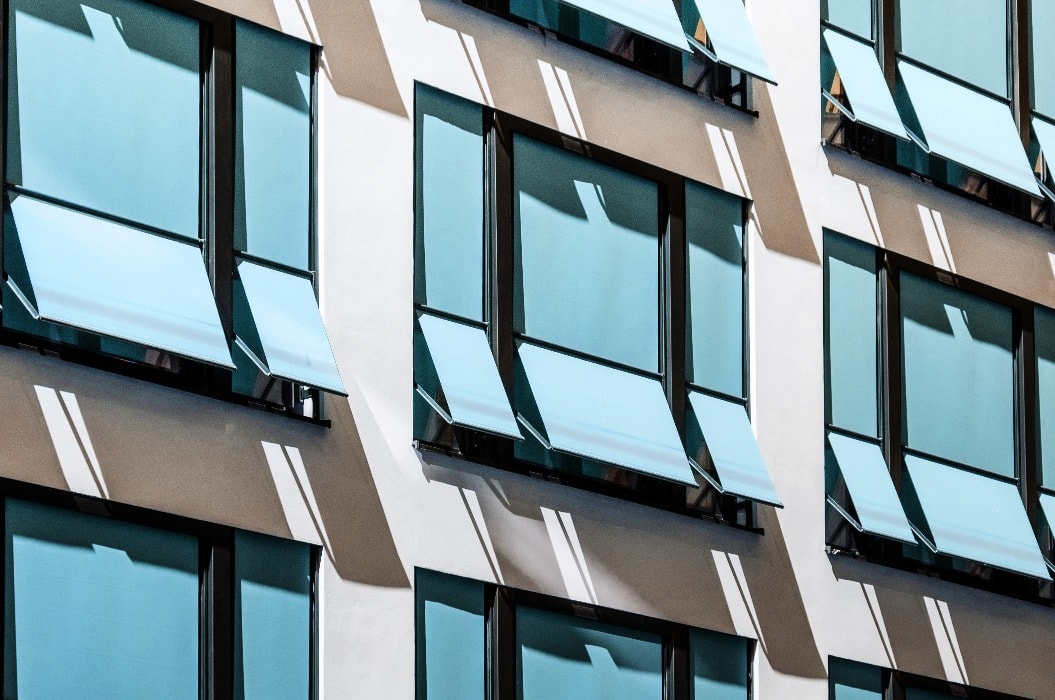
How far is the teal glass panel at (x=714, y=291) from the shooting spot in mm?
21828

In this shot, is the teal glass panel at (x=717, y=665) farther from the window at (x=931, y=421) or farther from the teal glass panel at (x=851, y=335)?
the teal glass panel at (x=851, y=335)

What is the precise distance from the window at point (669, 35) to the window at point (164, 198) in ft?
9.07

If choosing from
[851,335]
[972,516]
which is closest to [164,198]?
[851,335]

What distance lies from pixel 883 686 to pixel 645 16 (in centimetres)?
683

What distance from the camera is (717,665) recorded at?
2119cm

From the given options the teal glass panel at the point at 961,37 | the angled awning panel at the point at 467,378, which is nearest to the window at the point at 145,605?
the angled awning panel at the point at 467,378

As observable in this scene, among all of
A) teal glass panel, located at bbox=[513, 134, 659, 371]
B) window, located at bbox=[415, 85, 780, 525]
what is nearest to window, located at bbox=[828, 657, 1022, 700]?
window, located at bbox=[415, 85, 780, 525]

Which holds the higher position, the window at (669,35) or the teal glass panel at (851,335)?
the window at (669,35)

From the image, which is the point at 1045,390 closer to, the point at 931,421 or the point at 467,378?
the point at 931,421

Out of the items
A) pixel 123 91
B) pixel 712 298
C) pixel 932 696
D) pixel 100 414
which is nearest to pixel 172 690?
pixel 100 414

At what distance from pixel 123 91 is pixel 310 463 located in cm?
324

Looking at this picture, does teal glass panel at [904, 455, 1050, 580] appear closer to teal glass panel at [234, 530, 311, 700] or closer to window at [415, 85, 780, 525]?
window at [415, 85, 780, 525]

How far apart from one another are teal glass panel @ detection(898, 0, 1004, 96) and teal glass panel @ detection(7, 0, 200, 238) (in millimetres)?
8992

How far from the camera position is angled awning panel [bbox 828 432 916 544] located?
22.2m
